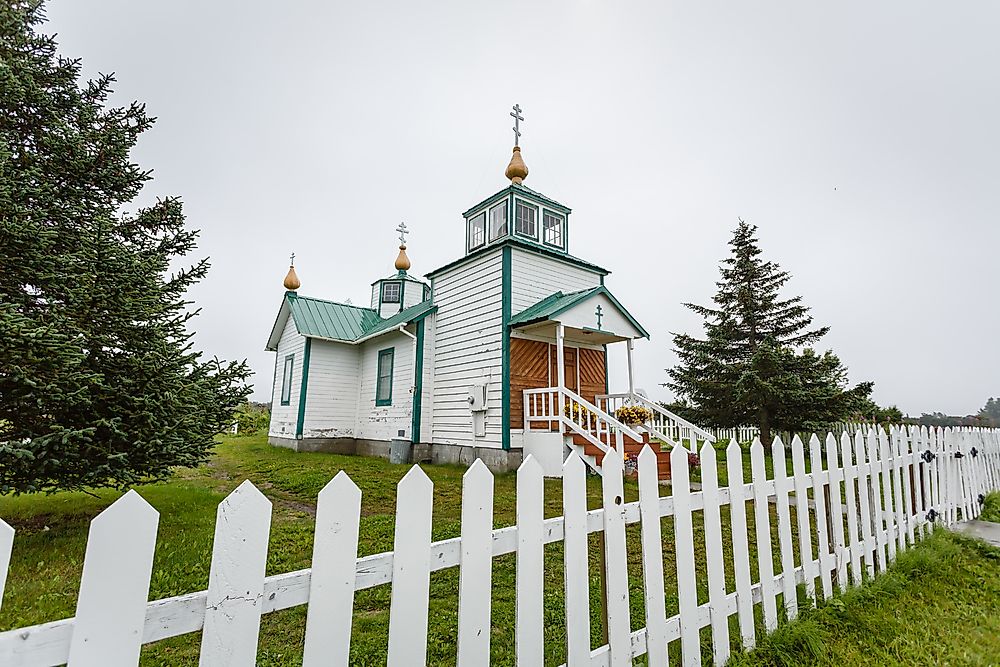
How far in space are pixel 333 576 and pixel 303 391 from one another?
14.7 metres

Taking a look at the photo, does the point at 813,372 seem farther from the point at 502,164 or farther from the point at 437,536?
the point at 437,536

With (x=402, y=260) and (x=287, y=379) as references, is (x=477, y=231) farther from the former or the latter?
(x=287, y=379)

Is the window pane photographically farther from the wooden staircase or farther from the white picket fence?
the white picket fence

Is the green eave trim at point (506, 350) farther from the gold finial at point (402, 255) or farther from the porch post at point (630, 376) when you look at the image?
the gold finial at point (402, 255)

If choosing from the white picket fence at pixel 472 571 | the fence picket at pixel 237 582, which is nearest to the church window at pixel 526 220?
the white picket fence at pixel 472 571

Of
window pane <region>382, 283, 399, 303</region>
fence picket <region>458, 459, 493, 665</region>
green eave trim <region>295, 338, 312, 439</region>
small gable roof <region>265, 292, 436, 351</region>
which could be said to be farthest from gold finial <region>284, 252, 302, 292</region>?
fence picket <region>458, 459, 493, 665</region>

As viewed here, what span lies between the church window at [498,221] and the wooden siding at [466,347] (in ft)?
4.32

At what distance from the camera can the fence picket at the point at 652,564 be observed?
2244 mm

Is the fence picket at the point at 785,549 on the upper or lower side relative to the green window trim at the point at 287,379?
lower

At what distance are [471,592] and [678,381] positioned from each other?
17667 mm

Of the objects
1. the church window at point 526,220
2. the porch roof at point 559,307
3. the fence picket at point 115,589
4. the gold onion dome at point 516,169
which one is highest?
the gold onion dome at point 516,169

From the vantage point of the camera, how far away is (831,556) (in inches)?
130


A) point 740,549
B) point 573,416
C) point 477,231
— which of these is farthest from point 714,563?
point 477,231

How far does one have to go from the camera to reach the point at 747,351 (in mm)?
17516
